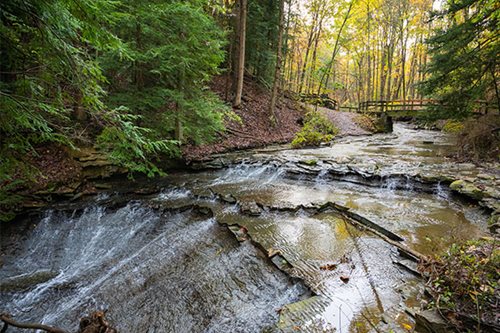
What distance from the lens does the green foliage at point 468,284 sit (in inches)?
94.3

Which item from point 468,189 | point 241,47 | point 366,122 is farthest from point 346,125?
point 468,189

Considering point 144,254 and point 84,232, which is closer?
point 144,254

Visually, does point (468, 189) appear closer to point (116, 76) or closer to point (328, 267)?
point (328, 267)

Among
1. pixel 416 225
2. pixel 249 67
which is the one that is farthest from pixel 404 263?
pixel 249 67

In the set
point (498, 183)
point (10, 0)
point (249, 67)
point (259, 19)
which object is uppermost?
point (259, 19)

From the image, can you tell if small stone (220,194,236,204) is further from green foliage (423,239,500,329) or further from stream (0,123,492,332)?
green foliage (423,239,500,329)

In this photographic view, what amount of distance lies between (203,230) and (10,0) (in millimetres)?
4664

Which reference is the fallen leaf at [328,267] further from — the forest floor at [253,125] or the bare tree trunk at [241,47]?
the bare tree trunk at [241,47]

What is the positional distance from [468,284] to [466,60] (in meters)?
9.05

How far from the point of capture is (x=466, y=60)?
27.8 feet

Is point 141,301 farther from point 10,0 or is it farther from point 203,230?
point 10,0

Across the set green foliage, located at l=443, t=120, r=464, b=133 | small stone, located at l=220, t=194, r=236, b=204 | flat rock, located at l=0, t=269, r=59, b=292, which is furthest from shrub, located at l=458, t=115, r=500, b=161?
flat rock, located at l=0, t=269, r=59, b=292

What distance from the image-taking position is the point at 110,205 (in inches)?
283

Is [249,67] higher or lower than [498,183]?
higher
